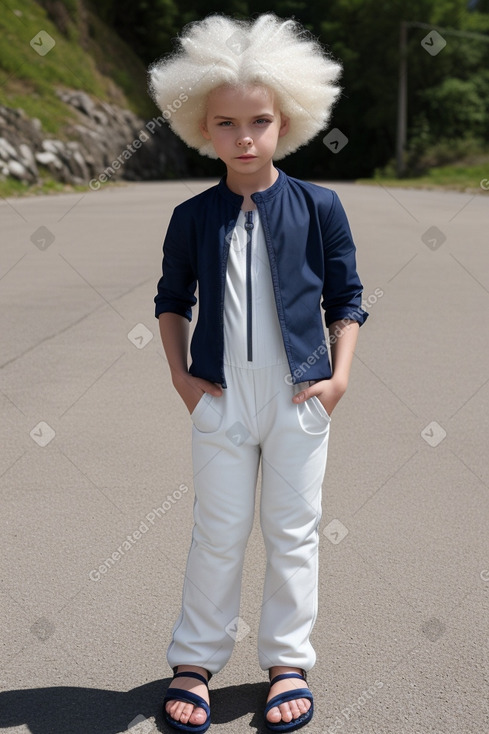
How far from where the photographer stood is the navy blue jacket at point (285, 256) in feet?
8.72

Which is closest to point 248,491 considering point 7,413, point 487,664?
point 487,664

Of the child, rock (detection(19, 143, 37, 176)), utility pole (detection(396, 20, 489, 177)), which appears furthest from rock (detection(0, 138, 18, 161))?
the child

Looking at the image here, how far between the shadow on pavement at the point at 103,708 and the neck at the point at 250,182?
4.70 ft

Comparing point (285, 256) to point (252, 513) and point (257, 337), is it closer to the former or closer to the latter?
point (257, 337)

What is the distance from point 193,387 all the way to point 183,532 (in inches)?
59.2

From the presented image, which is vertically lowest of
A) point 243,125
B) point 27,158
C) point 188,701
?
point 27,158

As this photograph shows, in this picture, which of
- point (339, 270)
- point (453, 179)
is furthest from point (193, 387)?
point (453, 179)

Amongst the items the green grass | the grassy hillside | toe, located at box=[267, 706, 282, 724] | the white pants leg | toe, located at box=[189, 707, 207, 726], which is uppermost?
the green grass

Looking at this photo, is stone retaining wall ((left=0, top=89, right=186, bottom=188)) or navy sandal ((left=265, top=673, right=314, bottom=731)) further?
stone retaining wall ((left=0, top=89, right=186, bottom=188))

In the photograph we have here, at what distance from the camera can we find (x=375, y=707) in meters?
2.83

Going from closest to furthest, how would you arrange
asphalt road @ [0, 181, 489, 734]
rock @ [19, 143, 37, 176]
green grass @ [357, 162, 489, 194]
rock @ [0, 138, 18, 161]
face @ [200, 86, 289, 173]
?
1. face @ [200, 86, 289, 173]
2. asphalt road @ [0, 181, 489, 734]
3. rock @ [0, 138, 18, 161]
4. rock @ [19, 143, 37, 176]
5. green grass @ [357, 162, 489, 194]

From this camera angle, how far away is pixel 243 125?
8.68 ft

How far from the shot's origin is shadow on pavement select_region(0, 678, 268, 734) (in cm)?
275

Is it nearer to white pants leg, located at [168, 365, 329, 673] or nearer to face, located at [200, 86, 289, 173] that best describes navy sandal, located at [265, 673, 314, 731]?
white pants leg, located at [168, 365, 329, 673]
